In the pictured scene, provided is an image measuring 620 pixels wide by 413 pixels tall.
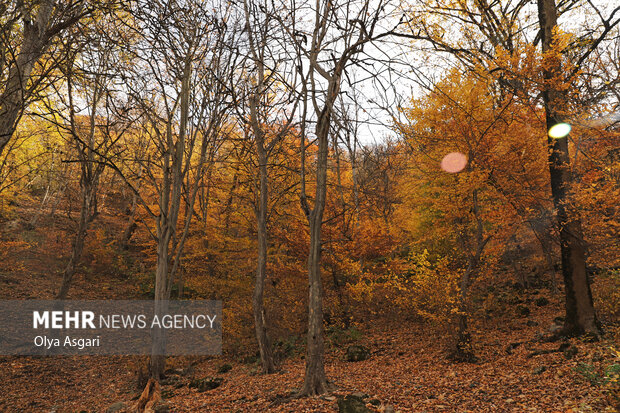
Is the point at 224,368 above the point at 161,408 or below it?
below

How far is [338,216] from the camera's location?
7.16 metres

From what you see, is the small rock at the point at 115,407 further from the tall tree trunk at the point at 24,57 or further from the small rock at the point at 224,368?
the tall tree trunk at the point at 24,57

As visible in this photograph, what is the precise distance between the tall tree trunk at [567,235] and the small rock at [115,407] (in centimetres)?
1049

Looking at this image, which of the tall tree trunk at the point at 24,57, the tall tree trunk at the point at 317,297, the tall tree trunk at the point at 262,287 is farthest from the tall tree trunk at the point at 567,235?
the tall tree trunk at the point at 24,57

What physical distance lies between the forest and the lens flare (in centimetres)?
5

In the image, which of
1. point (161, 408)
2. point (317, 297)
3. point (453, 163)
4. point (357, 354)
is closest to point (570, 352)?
point (317, 297)

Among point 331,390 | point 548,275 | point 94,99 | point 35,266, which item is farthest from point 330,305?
point 35,266

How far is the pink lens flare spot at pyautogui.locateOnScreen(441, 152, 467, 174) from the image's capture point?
37.3 feet

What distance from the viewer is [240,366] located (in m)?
10.9

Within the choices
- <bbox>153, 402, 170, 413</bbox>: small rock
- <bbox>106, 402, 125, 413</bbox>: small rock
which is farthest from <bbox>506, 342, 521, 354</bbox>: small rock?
<bbox>106, 402, 125, 413</bbox>: small rock

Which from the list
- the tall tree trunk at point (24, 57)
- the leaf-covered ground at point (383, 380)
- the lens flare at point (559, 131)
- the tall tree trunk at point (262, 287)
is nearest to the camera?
the tall tree trunk at point (24, 57)

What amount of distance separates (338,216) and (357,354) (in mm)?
5674

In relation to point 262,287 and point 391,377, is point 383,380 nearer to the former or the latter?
point 391,377

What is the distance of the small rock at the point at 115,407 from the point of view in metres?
7.32
